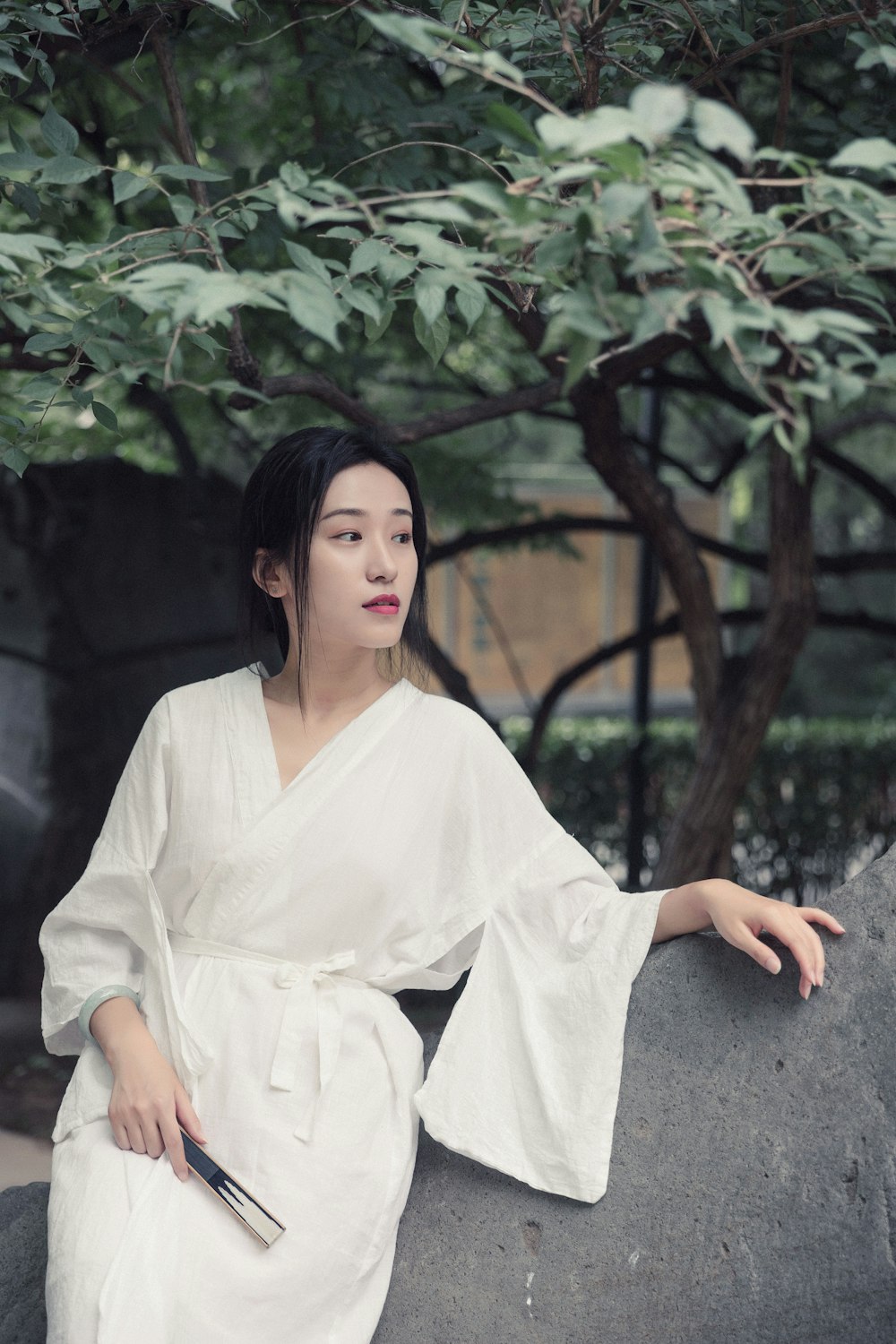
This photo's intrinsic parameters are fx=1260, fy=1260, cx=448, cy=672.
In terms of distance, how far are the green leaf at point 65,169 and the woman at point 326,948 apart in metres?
0.52

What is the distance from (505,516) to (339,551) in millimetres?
3004

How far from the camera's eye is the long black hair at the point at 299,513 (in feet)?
6.59

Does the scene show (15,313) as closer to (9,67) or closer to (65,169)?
(65,169)

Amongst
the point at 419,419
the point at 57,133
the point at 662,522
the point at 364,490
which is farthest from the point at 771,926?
the point at 662,522

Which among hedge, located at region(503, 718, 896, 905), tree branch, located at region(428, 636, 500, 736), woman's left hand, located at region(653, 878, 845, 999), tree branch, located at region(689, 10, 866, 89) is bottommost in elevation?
hedge, located at region(503, 718, 896, 905)

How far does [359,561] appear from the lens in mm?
1995

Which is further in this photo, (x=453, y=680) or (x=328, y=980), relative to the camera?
(x=453, y=680)

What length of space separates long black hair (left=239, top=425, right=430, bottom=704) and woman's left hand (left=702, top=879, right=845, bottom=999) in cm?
71

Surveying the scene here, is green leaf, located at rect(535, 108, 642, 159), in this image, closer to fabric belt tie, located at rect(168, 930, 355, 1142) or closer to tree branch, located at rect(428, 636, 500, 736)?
fabric belt tie, located at rect(168, 930, 355, 1142)

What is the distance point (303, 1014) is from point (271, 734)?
46cm

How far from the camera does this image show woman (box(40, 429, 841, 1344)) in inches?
72.9

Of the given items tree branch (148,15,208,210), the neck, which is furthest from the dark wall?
the neck

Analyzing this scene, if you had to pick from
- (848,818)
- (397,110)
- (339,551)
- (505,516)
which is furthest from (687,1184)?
(848,818)

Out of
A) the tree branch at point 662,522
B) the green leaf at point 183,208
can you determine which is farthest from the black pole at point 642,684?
the green leaf at point 183,208
